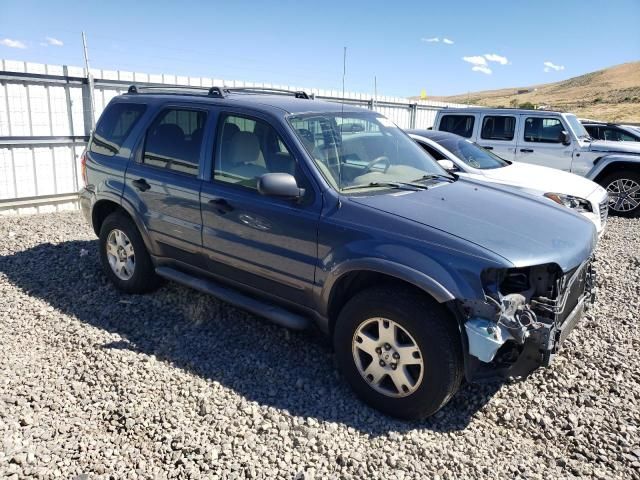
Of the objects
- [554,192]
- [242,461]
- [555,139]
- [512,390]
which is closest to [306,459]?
[242,461]

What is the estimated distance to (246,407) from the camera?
3250mm

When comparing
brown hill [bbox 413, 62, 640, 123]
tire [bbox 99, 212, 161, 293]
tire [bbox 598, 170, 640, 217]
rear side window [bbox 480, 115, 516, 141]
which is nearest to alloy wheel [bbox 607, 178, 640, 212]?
tire [bbox 598, 170, 640, 217]

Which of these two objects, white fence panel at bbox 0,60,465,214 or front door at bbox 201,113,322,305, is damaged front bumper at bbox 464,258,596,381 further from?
white fence panel at bbox 0,60,465,214

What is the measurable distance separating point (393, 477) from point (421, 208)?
5.27 ft

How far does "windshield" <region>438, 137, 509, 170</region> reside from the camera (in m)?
7.57

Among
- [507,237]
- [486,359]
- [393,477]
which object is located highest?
[507,237]

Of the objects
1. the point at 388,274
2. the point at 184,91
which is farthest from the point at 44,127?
the point at 388,274

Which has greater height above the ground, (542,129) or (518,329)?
(542,129)

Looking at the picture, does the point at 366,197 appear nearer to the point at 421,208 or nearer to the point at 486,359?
the point at 421,208

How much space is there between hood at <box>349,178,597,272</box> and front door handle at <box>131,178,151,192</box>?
2098 millimetres

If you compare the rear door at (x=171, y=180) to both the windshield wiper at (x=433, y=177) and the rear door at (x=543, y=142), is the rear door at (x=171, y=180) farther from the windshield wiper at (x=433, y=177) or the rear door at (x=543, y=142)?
the rear door at (x=543, y=142)

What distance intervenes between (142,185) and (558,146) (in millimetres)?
8564

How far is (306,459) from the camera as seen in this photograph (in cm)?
283

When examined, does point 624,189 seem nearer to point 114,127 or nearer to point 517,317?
point 517,317
